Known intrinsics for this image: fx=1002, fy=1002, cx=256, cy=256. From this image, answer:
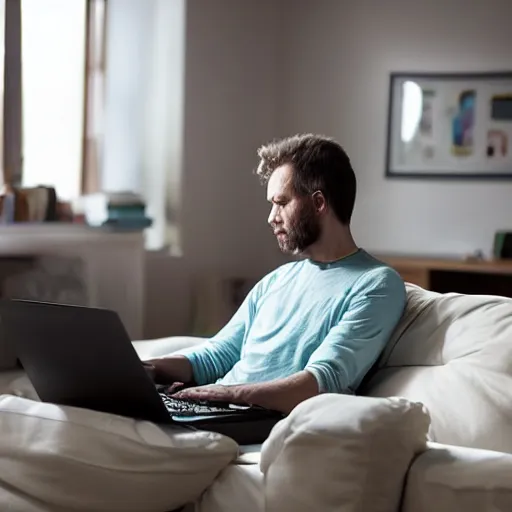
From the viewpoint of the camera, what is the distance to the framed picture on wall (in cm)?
486

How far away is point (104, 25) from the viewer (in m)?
4.63

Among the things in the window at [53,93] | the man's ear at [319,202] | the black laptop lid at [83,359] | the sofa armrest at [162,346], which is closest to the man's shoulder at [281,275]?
the man's ear at [319,202]

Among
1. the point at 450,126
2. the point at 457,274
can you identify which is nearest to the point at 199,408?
the point at 457,274

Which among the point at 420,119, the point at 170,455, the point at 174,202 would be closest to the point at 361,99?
the point at 420,119

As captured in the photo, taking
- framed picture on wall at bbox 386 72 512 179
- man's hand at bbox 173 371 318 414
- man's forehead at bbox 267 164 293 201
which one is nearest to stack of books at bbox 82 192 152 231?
framed picture on wall at bbox 386 72 512 179

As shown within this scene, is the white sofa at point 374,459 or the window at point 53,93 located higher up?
the window at point 53,93

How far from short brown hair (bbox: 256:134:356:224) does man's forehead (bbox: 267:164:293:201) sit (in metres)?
0.01

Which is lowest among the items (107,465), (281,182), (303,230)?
(107,465)

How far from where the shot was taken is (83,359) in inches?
69.6

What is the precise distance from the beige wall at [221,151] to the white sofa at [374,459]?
2.95 metres

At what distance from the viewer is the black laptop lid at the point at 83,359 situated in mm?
1701

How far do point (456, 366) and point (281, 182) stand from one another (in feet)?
2.05

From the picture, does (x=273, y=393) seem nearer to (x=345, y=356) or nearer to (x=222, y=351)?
(x=345, y=356)

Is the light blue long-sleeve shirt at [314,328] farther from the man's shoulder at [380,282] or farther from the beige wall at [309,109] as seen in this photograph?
the beige wall at [309,109]
